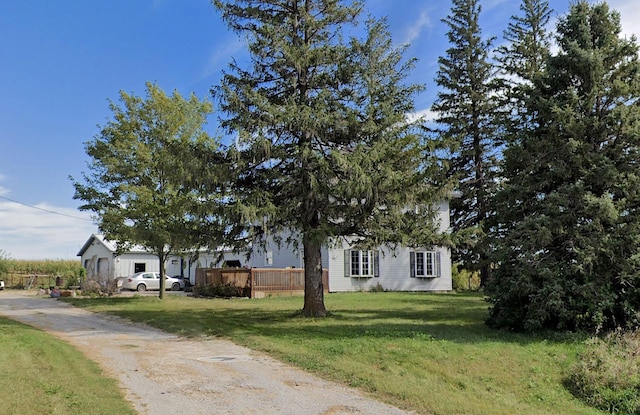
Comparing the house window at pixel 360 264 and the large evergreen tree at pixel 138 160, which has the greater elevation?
the large evergreen tree at pixel 138 160

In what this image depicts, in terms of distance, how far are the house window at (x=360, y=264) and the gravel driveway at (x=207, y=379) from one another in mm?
15309

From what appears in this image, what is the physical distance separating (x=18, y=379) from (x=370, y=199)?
8.18 metres

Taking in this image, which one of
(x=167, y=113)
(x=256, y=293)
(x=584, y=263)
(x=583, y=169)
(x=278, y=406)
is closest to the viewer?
(x=278, y=406)

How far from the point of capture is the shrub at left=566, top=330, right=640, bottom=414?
26.3ft

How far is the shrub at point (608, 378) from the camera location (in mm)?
8023

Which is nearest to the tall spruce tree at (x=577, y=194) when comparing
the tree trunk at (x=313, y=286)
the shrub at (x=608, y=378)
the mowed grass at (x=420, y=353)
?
the mowed grass at (x=420, y=353)

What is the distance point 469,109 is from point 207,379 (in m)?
26.7

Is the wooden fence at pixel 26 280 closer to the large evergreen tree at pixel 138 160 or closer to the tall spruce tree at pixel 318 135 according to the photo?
the large evergreen tree at pixel 138 160

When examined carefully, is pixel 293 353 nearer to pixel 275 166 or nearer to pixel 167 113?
pixel 275 166

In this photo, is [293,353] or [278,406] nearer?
[278,406]

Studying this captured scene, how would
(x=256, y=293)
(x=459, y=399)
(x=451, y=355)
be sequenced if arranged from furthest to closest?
(x=256, y=293) < (x=451, y=355) < (x=459, y=399)

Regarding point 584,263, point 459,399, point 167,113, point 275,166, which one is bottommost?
point 459,399

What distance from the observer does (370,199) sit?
12836mm

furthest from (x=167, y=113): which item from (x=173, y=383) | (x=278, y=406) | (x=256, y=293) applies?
(x=278, y=406)
